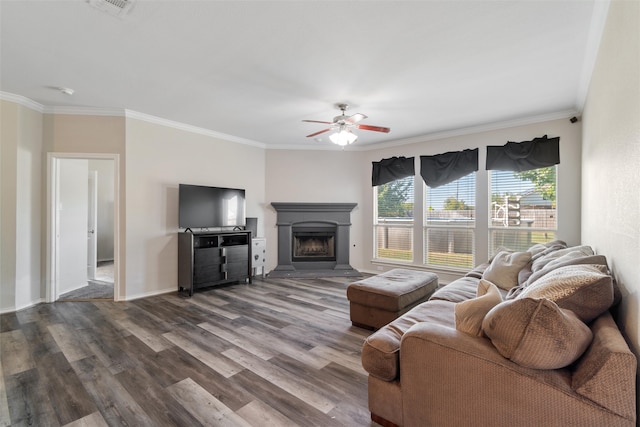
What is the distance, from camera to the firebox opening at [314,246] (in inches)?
237

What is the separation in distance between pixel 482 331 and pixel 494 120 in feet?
13.2

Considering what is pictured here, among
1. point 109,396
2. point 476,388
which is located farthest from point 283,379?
point 476,388

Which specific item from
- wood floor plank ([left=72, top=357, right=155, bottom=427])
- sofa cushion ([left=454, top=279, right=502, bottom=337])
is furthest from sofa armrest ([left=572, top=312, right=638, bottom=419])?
wood floor plank ([left=72, top=357, right=155, bottom=427])

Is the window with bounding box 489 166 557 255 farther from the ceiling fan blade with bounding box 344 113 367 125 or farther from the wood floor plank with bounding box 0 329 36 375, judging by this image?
the wood floor plank with bounding box 0 329 36 375

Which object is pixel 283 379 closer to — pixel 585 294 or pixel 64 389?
pixel 64 389

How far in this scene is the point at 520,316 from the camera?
122cm

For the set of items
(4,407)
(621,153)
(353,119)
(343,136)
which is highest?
(353,119)

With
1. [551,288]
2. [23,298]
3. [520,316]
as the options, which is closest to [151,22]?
[520,316]

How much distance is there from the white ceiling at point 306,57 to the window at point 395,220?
5.90 ft

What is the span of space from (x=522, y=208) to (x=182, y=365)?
4.89m

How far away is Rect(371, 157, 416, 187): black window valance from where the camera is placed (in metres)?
5.43

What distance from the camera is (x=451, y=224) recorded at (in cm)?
505

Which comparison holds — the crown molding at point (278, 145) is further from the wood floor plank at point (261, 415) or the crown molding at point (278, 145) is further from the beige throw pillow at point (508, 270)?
the wood floor plank at point (261, 415)

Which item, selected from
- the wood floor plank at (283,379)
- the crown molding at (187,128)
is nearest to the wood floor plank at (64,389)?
the wood floor plank at (283,379)
